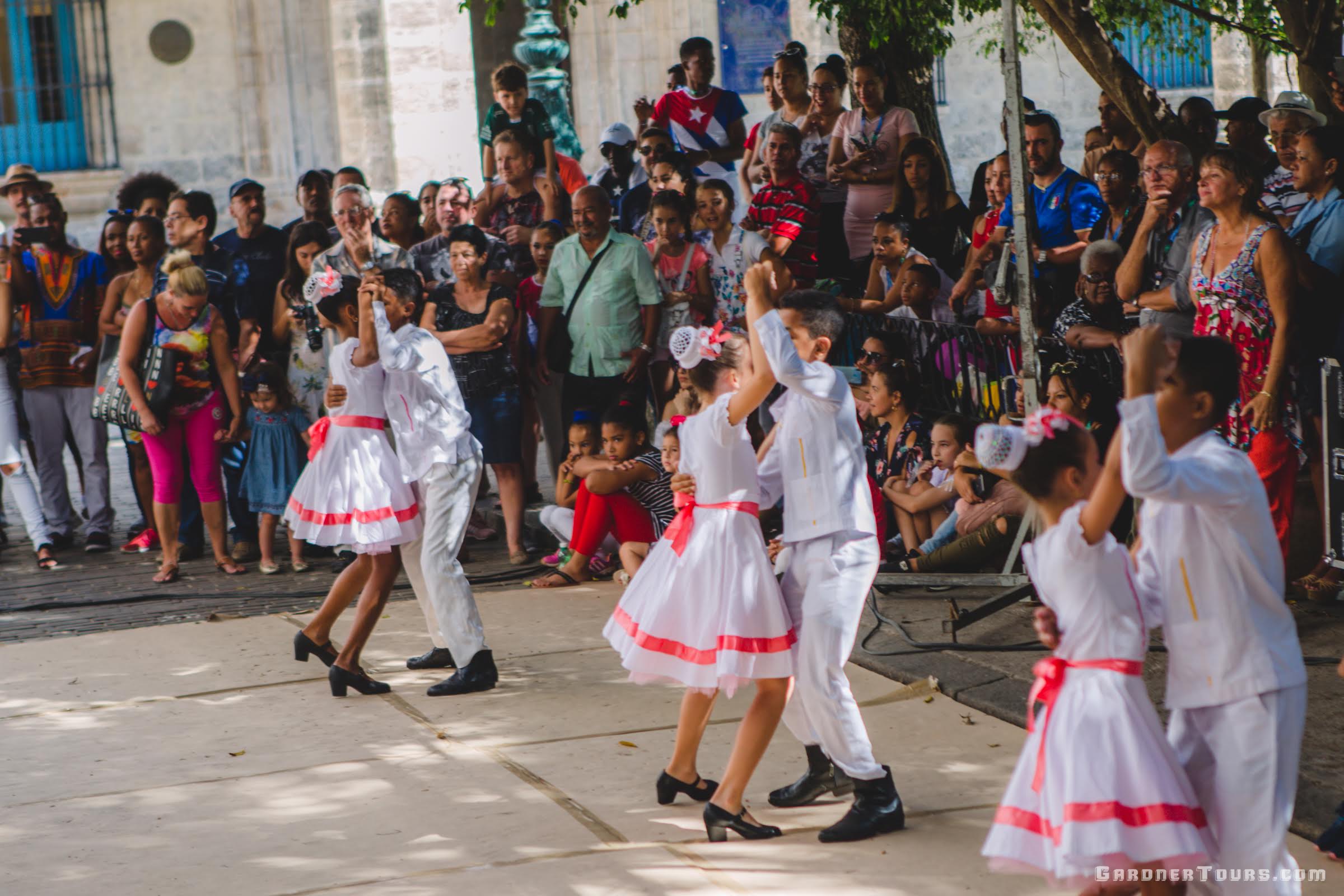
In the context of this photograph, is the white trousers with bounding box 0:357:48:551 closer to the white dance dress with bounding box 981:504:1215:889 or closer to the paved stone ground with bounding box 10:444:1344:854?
the paved stone ground with bounding box 10:444:1344:854

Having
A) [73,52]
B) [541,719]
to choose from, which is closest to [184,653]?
[541,719]

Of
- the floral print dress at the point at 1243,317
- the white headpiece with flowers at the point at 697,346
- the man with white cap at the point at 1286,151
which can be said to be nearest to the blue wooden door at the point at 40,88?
the man with white cap at the point at 1286,151

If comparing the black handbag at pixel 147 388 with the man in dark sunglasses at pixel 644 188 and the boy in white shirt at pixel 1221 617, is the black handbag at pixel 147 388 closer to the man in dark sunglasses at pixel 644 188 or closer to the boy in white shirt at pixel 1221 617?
the man in dark sunglasses at pixel 644 188

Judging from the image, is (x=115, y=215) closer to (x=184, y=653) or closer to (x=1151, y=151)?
(x=184, y=653)

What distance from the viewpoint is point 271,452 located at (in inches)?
376

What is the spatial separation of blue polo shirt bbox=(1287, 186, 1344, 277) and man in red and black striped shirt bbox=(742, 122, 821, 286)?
320 centimetres

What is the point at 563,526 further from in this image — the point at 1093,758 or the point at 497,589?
the point at 1093,758

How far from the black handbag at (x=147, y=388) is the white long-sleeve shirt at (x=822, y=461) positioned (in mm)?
5543

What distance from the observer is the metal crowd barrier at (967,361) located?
24.5 ft

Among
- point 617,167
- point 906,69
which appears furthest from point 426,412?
point 906,69

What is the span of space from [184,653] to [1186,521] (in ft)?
17.4

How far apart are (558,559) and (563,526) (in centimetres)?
23

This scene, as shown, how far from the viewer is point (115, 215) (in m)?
10.6

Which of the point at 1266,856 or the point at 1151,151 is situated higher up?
the point at 1151,151
